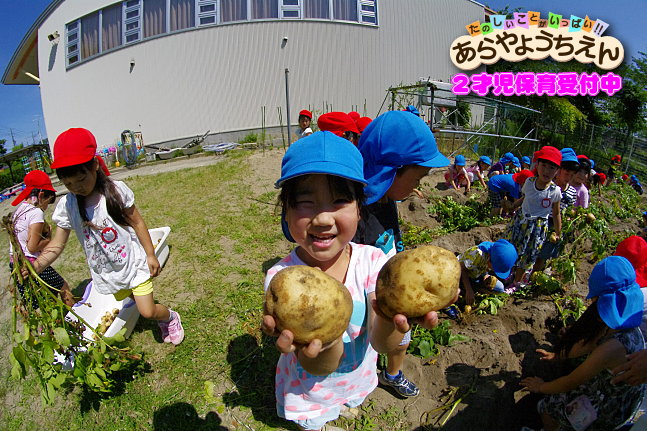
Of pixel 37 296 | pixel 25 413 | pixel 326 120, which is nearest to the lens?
pixel 37 296

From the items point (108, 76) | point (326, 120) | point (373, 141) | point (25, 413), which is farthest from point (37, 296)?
point (108, 76)

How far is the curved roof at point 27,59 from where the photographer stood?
58.4 ft

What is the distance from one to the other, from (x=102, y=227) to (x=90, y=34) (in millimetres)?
18934

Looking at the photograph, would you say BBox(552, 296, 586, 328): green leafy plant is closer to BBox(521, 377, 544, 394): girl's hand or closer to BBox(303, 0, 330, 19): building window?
BBox(521, 377, 544, 394): girl's hand

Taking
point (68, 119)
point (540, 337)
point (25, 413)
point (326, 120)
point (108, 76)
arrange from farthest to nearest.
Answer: point (68, 119) → point (108, 76) → point (326, 120) → point (540, 337) → point (25, 413)

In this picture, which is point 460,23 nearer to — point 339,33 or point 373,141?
point 339,33

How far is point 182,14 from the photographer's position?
15.6 metres

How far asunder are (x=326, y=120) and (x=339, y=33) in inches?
576

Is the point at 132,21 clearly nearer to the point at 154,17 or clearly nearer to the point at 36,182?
the point at 154,17

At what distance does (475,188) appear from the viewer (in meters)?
8.74

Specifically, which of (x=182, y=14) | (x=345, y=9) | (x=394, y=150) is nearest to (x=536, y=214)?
(x=394, y=150)

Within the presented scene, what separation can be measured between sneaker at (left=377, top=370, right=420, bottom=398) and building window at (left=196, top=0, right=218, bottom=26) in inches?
670

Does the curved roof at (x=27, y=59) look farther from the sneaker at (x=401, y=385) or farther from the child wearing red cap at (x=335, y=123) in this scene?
the sneaker at (x=401, y=385)

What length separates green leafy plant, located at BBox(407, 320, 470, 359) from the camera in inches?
119
